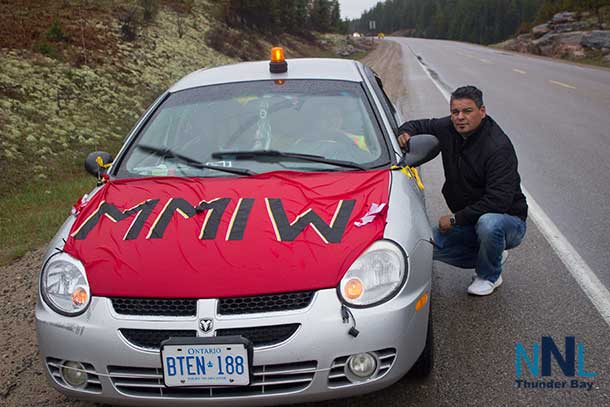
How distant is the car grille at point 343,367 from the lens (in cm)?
269

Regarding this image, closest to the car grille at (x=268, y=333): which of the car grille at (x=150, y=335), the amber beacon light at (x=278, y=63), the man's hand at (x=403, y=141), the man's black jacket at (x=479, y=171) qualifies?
the car grille at (x=150, y=335)

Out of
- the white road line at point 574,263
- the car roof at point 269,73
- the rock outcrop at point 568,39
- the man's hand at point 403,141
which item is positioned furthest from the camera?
the rock outcrop at point 568,39

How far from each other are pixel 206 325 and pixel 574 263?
10.8ft

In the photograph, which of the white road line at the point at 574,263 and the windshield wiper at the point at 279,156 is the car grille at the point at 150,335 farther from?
the white road line at the point at 574,263

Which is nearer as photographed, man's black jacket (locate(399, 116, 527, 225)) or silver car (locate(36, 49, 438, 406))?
silver car (locate(36, 49, 438, 406))

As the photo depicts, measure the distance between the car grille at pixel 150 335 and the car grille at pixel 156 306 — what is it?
8 cm

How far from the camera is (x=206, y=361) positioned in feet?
8.64

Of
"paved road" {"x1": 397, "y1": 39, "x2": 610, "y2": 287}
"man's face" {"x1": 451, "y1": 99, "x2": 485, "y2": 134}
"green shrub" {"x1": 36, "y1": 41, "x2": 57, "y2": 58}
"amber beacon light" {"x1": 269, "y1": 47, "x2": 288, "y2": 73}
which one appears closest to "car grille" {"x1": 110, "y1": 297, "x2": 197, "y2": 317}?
"amber beacon light" {"x1": 269, "y1": 47, "x2": 288, "y2": 73}

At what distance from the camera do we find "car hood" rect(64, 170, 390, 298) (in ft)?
9.07

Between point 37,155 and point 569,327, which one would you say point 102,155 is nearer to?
point 569,327

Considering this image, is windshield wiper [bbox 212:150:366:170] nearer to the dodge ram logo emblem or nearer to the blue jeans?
the blue jeans

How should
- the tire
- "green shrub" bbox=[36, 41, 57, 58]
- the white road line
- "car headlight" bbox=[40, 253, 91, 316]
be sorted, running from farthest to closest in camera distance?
"green shrub" bbox=[36, 41, 57, 58], the white road line, the tire, "car headlight" bbox=[40, 253, 91, 316]

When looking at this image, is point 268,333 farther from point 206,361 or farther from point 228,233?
point 228,233

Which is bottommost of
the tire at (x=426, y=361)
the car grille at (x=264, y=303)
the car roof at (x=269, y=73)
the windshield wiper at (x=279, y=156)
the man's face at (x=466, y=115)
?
the tire at (x=426, y=361)
